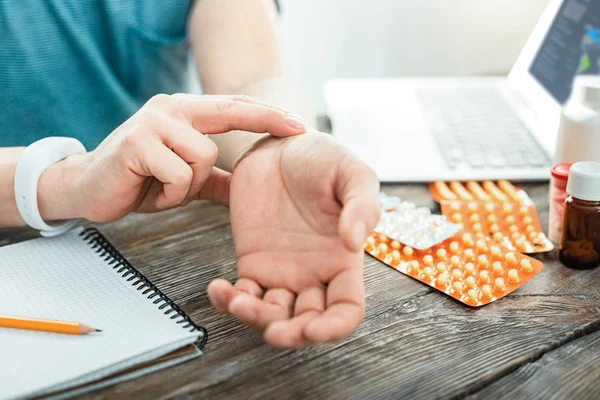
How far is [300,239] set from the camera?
52cm


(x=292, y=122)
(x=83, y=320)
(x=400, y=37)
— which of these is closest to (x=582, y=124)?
(x=292, y=122)

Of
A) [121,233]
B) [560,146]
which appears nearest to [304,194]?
[121,233]

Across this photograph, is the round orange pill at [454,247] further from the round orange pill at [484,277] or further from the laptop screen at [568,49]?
the laptop screen at [568,49]

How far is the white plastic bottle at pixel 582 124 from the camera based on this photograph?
0.74m

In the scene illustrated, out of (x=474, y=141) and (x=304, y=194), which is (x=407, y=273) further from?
(x=474, y=141)

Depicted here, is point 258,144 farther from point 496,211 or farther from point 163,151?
point 496,211

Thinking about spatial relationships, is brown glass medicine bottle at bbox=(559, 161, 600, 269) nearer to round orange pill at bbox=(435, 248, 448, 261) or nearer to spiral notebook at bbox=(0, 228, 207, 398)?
round orange pill at bbox=(435, 248, 448, 261)

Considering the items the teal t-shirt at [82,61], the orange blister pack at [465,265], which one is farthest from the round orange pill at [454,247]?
the teal t-shirt at [82,61]

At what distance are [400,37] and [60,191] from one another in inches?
48.8

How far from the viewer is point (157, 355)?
49cm

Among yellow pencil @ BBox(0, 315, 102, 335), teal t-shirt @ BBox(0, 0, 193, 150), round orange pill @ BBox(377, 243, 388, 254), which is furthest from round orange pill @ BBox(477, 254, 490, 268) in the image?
teal t-shirt @ BBox(0, 0, 193, 150)

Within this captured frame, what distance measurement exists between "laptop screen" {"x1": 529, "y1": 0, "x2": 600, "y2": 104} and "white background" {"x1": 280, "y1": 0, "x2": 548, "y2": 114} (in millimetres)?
438

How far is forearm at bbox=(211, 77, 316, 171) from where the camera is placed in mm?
712

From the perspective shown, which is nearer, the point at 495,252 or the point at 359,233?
the point at 359,233
